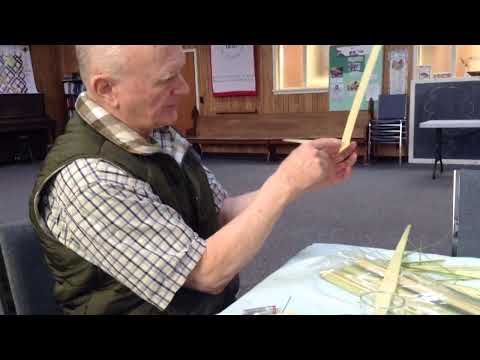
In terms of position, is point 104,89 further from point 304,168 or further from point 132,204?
point 304,168

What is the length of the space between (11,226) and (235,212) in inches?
24.4

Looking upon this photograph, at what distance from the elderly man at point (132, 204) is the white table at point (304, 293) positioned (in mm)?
88

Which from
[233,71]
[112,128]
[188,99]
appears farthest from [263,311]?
[188,99]

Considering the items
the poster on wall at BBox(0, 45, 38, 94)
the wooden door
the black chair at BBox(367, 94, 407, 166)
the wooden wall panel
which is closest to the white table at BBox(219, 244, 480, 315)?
the black chair at BBox(367, 94, 407, 166)

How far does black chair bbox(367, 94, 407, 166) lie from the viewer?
6633 millimetres

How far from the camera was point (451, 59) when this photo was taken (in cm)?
644

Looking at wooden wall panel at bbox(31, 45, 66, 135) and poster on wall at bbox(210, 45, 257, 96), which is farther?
wooden wall panel at bbox(31, 45, 66, 135)

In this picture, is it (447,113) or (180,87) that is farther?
(447,113)

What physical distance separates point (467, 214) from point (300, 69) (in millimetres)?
6585

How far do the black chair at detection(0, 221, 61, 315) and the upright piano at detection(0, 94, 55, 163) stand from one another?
24.9ft

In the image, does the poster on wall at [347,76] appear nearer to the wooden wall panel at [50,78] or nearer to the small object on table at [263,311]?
the wooden wall panel at [50,78]

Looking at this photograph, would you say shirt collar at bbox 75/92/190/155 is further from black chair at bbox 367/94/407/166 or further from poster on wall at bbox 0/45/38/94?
poster on wall at bbox 0/45/38/94

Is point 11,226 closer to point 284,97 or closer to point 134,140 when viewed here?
point 134,140

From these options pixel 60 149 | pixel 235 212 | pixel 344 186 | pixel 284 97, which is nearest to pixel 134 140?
pixel 60 149
